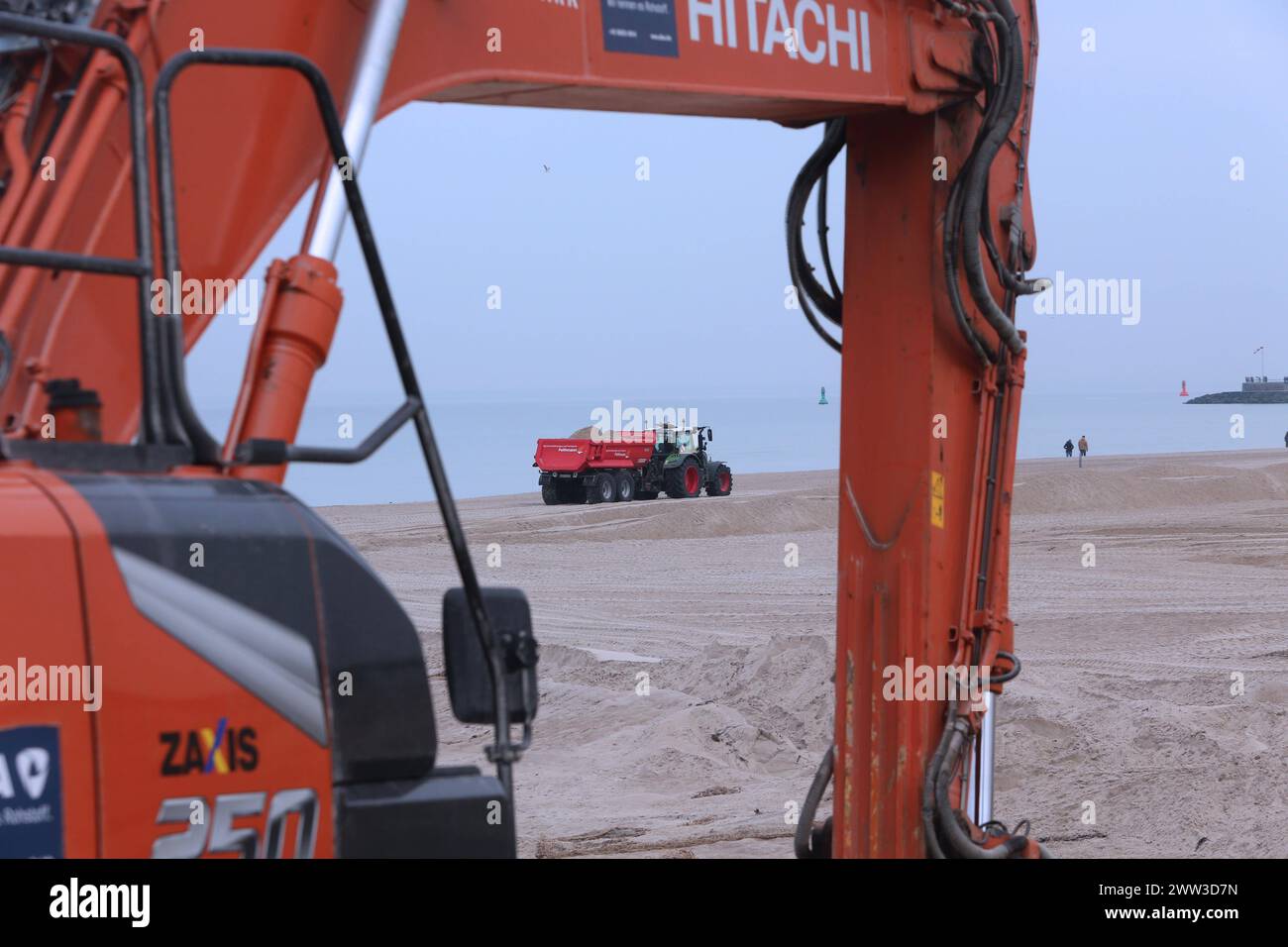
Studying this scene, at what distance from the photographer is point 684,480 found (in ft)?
119

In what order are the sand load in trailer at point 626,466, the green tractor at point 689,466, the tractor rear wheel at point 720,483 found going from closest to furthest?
the sand load in trailer at point 626,466, the green tractor at point 689,466, the tractor rear wheel at point 720,483

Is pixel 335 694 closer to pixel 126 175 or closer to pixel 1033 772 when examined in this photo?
pixel 126 175

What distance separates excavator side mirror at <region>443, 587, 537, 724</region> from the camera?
3.02 metres

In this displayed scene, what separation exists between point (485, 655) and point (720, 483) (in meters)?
34.5

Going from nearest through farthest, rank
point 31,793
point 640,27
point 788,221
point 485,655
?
point 31,793 < point 485,655 < point 640,27 < point 788,221

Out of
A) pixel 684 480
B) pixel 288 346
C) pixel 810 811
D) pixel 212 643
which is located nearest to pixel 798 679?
pixel 810 811

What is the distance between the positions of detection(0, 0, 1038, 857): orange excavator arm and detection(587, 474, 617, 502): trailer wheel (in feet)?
93.7

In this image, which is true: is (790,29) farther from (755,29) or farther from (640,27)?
(640,27)

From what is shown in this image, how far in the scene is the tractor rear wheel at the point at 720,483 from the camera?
37219 millimetres

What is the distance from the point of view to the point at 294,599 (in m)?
2.76

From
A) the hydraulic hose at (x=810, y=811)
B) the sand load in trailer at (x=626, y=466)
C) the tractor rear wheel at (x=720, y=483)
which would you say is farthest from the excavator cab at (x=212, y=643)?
the tractor rear wheel at (x=720, y=483)

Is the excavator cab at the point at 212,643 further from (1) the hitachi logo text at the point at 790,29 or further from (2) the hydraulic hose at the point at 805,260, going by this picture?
(2) the hydraulic hose at the point at 805,260

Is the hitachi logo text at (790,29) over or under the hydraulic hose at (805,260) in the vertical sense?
over
